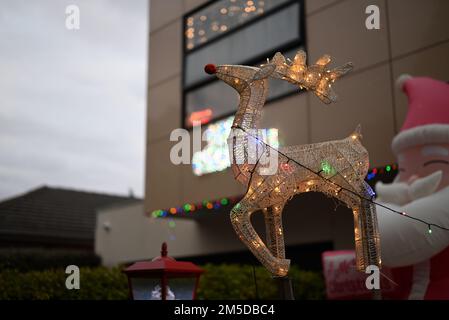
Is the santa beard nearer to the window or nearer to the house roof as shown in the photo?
the window

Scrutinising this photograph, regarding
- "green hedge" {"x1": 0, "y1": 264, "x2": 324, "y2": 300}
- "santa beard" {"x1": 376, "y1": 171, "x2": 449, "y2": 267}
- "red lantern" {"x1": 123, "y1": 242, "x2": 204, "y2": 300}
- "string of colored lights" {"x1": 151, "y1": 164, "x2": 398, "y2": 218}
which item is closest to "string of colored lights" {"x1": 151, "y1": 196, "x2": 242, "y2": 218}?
"string of colored lights" {"x1": 151, "y1": 164, "x2": 398, "y2": 218}

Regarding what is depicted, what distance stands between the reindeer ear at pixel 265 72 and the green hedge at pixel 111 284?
3.26m

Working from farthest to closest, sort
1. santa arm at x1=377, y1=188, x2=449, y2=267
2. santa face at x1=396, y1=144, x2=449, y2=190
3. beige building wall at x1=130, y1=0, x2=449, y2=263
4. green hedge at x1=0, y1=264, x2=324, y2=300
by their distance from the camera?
beige building wall at x1=130, y1=0, x2=449, y2=263, green hedge at x1=0, y1=264, x2=324, y2=300, santa face at x1=396, y1=144, x2=449, y2=190, santa arm at x1=377, y1=188, x2=449, y2=267

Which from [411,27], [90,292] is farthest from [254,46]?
[90,292]

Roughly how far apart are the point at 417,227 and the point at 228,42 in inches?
189

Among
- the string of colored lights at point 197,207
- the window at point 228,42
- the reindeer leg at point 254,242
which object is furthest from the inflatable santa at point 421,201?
the string of colored lights at point 197,207

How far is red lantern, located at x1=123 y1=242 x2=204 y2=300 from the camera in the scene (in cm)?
332

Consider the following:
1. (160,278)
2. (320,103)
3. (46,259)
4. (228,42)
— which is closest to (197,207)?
(228,42)

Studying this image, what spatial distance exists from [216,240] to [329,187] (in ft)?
22.7

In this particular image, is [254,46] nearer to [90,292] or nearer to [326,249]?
[326,249]

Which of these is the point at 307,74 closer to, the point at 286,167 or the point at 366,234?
the point at 286,167

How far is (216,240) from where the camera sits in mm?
9688

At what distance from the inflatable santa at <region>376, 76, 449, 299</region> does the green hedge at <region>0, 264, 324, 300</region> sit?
2.16 meters

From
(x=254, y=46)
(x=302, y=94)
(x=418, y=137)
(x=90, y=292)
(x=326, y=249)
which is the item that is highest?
(x=254, y=46)
